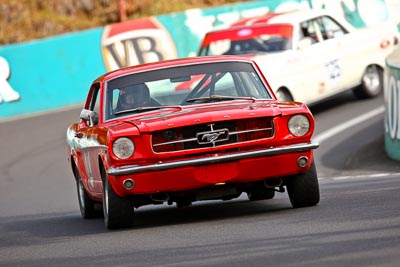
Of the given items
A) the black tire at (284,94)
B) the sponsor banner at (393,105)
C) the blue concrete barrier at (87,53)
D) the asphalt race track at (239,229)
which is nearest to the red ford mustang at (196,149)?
the asphalt race track at (239,229)

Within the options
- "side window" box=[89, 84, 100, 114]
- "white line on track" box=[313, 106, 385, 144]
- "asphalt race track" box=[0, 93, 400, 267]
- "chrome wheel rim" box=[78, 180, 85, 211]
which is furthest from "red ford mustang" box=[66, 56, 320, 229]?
"white line on track" box=[313, 106, 385, 144]

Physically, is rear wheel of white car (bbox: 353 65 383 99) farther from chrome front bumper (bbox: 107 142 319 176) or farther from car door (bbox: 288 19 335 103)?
chrome front bumper (bbox: 107 142 319 176)

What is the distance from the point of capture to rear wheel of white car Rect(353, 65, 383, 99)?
65.4ft

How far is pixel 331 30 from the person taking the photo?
19203mm

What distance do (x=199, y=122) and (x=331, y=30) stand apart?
10.3 metres

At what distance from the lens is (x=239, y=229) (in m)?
8.65

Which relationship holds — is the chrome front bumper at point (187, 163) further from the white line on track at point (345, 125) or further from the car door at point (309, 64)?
the car door at point (309, 64)

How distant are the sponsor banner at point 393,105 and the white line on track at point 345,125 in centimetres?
230

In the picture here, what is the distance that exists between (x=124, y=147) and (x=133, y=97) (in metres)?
1.08

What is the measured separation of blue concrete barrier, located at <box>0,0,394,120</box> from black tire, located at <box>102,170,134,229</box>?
49.2 feet

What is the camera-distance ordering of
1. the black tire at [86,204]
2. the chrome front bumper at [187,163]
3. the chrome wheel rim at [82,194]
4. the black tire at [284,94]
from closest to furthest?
the chrome front bumper at [187,163]
the black tire at [86,204]
the chrome wheel rim at [82,194]
the black tire at [284,94]

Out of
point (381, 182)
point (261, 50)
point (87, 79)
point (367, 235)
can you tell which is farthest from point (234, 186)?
point (87, 79)

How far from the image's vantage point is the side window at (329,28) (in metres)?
19.1

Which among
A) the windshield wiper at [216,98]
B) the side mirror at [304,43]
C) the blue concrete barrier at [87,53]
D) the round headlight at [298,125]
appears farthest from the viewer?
the blue concrete barrier at [87,53]
